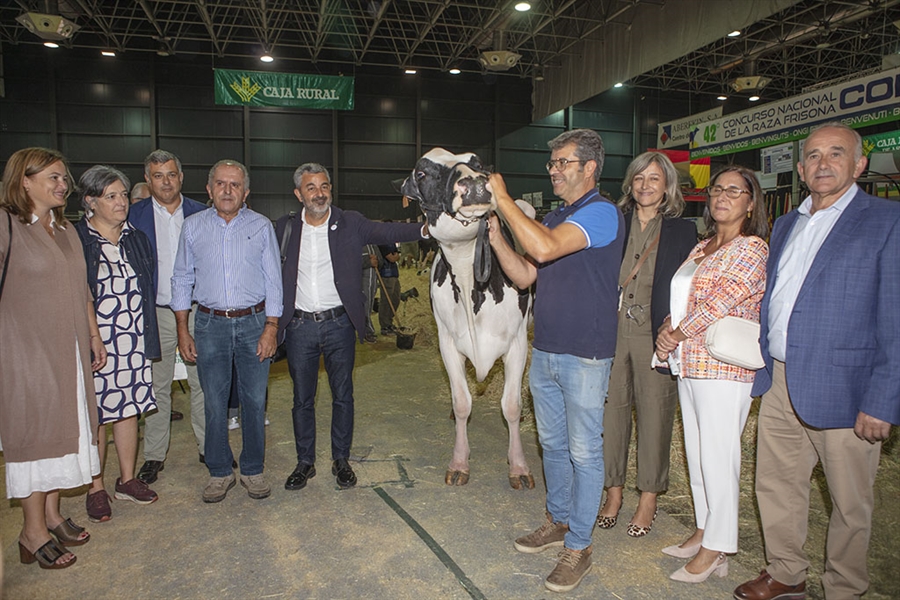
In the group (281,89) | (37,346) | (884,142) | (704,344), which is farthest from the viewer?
(281,89)

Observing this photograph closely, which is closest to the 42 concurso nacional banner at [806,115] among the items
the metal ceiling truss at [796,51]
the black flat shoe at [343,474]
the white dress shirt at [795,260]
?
the metal ceiling truss at [796,51]

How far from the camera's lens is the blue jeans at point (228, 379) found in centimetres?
380

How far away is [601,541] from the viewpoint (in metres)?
3.35

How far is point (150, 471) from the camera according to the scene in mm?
4230

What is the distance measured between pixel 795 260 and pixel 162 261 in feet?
12.7

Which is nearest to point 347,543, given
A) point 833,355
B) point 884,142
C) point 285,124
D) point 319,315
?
point 319,315

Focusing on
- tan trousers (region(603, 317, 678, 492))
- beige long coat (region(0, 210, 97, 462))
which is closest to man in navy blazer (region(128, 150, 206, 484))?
beige long coat (region(0, 210, 97, 462))

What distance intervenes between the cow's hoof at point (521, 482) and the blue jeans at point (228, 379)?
5.50 feet

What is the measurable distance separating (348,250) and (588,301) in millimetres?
1831

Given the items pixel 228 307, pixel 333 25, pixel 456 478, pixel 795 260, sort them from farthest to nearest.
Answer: pixel 333 25
pixel 456 478
pixel 228 307
pixel 795 260

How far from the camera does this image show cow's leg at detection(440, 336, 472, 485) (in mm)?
4188

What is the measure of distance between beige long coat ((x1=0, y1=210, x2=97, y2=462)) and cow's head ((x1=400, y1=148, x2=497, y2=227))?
185 centimetres

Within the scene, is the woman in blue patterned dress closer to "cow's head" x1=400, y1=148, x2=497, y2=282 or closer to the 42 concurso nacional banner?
"cow's head" x1=400, y1=148, x2=497, y2=282

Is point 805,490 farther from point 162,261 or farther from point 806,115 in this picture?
point 806,115
